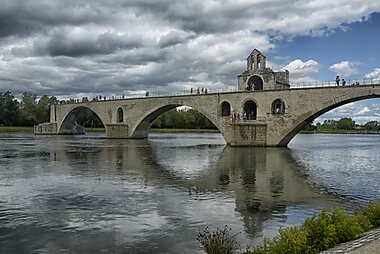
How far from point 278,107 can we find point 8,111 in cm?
8151

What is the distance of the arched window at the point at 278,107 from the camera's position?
158ft

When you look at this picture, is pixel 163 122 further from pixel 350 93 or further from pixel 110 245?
pixel 110 245

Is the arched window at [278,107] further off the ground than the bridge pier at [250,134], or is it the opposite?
the arched window at [278,107]

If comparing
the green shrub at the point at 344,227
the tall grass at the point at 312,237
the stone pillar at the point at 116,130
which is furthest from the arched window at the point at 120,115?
the green shrub at the point at 344,227

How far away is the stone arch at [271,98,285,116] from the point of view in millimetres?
47906

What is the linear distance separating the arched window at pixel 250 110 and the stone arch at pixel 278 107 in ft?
13.9

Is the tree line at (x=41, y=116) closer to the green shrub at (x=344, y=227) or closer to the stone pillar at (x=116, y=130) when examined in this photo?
the stone pillar at (x=116, y=130)

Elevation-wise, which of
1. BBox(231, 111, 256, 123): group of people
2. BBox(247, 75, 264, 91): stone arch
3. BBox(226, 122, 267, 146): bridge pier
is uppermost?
Result: BBox(247, 75, 264, 91): stone arch

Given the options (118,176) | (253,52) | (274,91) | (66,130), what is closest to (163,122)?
(66,130)

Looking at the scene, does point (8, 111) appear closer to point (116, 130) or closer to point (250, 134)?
point (116, 130)

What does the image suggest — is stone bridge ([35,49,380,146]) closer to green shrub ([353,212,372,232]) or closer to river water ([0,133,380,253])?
river water ([0,133,380,253])

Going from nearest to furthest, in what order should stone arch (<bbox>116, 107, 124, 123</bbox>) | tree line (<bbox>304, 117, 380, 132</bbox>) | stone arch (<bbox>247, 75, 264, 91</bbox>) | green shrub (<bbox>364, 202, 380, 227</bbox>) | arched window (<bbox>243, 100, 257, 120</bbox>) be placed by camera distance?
green shrub (<bbox>364, 202, 380, 227</bbox>)
arched window (<bbox>243, 100, 257, 120</bbox>)
stone arch (<bbox>247, 75, 264, 91</bbox>)
stone arch (<bbox>116, 107, 124, 123</bbox>)
tree line (<bbox>304, 117, 380, 132</bbox>)

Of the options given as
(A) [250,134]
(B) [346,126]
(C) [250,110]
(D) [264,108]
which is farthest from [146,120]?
(B) [346,126]

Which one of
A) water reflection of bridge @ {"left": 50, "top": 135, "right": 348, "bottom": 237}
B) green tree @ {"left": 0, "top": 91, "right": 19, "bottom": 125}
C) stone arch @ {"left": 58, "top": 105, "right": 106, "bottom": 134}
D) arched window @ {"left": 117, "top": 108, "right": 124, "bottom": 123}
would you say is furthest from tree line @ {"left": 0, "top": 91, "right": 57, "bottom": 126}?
water reflection of bridge @ {"left": 50, "top": 135, "right": 348, "bottom": 237}
